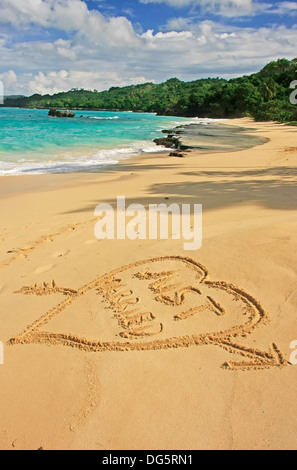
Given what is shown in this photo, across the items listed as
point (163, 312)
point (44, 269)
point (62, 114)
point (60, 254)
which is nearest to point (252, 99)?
point (62, 114)

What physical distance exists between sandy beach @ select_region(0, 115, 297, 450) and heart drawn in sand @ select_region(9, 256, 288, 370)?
1cm

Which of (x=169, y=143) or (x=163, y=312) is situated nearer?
(x=163, y=312)

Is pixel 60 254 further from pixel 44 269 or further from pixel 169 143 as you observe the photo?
pixel 169 143

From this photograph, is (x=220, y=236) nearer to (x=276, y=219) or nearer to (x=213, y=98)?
(x=276, y=219)

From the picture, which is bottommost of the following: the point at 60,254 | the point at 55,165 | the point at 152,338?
the point at 152,338

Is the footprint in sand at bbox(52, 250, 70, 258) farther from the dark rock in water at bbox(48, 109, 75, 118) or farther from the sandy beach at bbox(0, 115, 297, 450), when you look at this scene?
the dark rock in water at bbox(48, 109, 75, 118)

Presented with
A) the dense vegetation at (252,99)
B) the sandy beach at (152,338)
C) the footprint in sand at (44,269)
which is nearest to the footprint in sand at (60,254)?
the sandy beach at (152,338)

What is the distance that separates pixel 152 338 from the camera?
8.43 ft

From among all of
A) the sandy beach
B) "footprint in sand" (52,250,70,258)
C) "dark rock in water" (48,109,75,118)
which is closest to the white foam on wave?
the sandy beach

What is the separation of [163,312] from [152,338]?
344 millimetres

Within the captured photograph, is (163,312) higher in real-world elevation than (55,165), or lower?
lower

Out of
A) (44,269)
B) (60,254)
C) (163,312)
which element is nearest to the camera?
(163,312)

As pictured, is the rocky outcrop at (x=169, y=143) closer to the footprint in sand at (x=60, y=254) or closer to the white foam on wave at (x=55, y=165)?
the white foam on wave at (x=55, y=165)

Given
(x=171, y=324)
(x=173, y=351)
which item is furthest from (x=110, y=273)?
(x=173, y=351)
